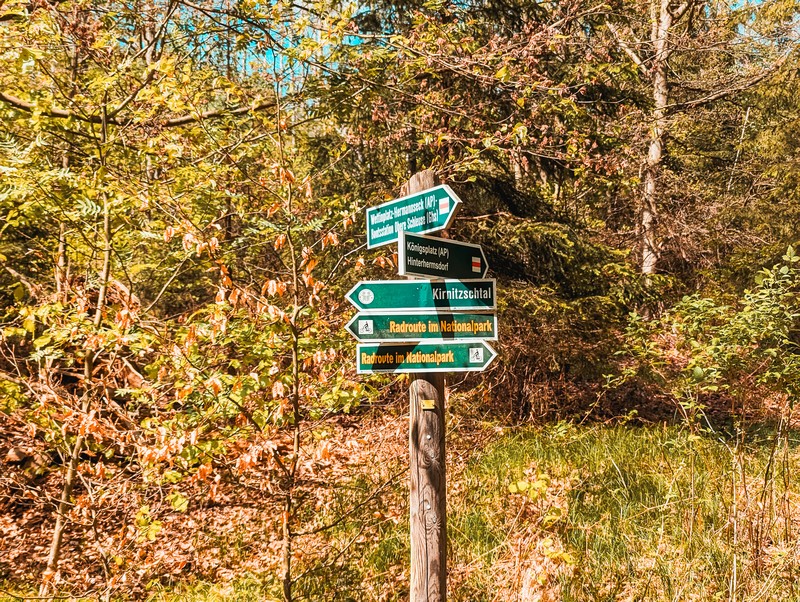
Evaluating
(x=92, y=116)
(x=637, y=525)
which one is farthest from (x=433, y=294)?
(x=92, y=116)

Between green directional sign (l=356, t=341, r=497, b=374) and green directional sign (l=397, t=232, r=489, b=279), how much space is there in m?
0.38

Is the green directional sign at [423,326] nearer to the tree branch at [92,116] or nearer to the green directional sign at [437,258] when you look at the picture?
the green directional sign at [437,258]

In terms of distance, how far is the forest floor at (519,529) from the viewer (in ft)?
12.4

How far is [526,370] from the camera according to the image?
871 centimetres

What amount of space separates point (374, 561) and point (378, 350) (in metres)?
2.98

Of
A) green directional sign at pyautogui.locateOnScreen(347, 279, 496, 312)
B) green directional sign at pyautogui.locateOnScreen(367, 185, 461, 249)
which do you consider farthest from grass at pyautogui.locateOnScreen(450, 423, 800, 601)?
green directional sign at pyautogui.locateOnScreen(367, 185, 461, 249)

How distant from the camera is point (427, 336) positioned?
2973 millimetres

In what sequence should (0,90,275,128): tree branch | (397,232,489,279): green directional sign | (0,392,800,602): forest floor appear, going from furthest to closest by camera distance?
(0,90,275,128): tree branch < (0,392,800,602): forest floor < (397,232,489,279): green directional sign

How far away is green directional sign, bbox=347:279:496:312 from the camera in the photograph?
298 cm

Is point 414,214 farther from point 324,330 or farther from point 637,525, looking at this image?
point 637,525

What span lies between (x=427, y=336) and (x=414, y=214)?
66 centimetres

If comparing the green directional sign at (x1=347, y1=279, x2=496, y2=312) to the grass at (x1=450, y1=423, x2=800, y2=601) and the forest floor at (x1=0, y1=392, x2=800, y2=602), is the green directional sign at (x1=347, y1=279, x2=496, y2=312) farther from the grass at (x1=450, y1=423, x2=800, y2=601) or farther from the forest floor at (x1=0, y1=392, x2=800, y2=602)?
the grass at (x1=450, y1=423, x2=800, y2=601)

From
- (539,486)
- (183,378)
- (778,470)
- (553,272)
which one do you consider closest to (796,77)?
(553,272)

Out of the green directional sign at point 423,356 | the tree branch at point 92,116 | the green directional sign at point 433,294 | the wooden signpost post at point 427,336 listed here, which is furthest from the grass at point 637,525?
the tree branch at point 92,116
